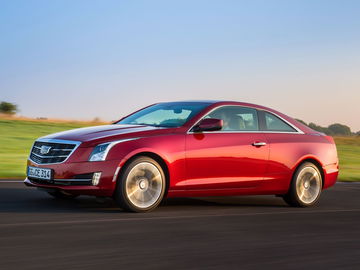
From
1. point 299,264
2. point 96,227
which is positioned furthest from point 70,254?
point 299,264

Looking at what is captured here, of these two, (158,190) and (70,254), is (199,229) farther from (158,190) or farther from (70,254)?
(70,254)

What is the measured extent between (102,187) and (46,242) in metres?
2.20

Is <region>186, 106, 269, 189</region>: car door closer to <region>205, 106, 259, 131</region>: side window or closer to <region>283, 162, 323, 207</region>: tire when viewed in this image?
<region>205, 106, 259, 131</region>: side window

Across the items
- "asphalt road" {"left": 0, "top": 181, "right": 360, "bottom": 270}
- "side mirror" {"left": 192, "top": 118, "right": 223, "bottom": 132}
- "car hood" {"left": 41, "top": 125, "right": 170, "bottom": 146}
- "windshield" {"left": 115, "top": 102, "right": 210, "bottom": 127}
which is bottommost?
"asphalt road" {"left": 0, "top": 181, "right": 360, "bottom": 270}

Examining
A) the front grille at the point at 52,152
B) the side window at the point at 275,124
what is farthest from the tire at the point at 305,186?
the front grille at the point at 52,152

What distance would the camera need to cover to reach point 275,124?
10.6 m

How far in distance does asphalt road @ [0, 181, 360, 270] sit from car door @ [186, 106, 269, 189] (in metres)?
0.44

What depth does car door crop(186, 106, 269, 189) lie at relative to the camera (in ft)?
30.9

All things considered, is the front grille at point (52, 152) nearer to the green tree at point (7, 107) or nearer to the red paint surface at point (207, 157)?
the red paint surface at point (207, 157)

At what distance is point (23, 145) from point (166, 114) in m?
17.1

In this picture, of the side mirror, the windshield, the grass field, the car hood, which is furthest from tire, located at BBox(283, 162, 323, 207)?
the grass field

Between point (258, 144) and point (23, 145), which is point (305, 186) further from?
point (23, 145)

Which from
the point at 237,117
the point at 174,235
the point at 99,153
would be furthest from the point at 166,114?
the point at 174,235

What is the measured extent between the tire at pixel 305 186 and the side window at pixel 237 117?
1084 millimetres
